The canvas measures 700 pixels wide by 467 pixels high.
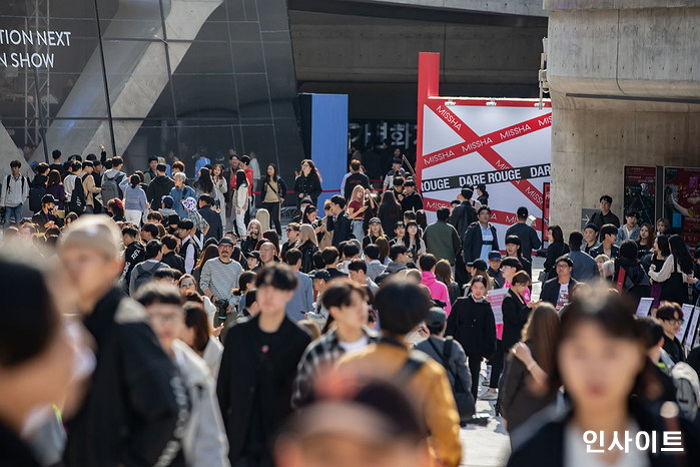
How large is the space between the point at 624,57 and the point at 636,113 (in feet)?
9.29

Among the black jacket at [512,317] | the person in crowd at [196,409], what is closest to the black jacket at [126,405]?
the person in crowd at [196,409]

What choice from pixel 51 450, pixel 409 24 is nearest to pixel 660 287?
pixel 51 450

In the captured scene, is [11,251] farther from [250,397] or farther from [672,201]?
[672,201]

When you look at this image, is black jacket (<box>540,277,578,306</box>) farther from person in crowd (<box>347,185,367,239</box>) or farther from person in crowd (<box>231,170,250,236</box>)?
person in crowd (<box>231,170,250,236</box>)

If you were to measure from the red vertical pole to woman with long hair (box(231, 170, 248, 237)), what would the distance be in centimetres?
364

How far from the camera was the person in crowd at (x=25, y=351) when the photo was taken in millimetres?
2463

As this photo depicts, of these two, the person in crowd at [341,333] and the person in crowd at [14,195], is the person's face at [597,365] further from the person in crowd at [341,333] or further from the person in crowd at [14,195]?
the person in crowd at [14,195]

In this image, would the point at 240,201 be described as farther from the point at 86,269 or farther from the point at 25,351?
the point at 25,351

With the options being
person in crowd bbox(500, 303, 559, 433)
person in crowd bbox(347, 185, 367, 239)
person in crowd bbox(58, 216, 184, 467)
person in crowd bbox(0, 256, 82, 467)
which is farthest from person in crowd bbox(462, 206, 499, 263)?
person in crowd bbox(0, 256, 82, 467)

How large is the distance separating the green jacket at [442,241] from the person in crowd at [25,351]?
12615 mm

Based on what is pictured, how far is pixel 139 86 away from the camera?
85.6 feet

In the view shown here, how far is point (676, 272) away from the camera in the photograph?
42.3 feet

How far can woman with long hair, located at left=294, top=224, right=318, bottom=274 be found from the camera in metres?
13.3

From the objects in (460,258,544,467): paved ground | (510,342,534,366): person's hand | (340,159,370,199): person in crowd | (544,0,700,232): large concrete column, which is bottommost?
(460,258,544,467): paved ground
